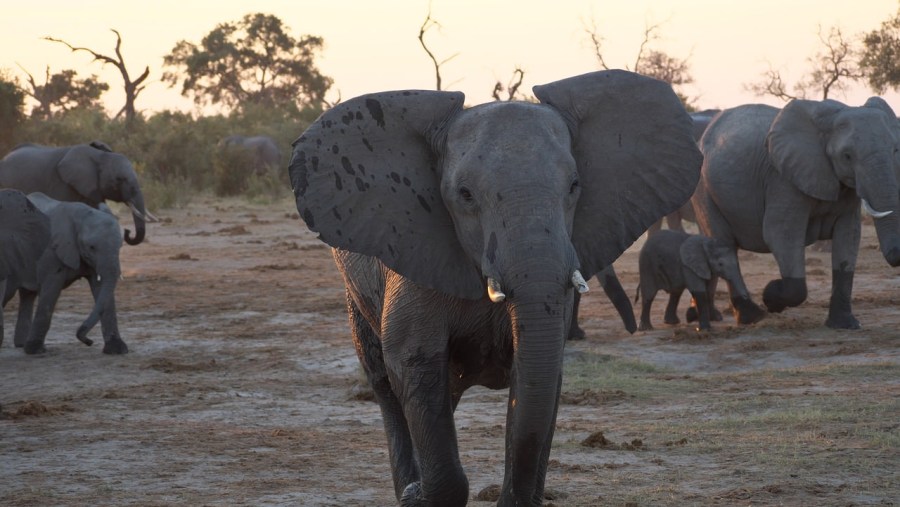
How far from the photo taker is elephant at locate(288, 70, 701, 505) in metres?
3.89

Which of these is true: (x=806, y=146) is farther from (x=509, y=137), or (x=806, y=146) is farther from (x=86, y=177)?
(x=86, y=177)

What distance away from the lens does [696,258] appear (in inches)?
433

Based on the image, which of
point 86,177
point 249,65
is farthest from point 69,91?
point 86,177

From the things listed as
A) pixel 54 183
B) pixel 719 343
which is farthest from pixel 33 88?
pixel 719 343

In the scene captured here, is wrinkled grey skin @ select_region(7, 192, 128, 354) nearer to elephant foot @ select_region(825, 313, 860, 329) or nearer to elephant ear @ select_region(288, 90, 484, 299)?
elephant foot @ select_region(825, 313, 860, 329)

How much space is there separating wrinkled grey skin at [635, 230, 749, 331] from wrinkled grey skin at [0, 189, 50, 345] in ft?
15.9

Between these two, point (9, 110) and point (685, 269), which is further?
point (9, 110)

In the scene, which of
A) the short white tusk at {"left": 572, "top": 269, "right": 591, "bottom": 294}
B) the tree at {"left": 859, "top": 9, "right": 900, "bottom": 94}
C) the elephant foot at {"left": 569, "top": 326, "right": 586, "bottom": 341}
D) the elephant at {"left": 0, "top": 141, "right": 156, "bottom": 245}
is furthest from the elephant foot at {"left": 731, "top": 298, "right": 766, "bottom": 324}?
the tree at {"left": 859, "top": 9, "right": 900, "bottom": 94}

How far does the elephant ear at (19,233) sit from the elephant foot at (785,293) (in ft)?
18.4

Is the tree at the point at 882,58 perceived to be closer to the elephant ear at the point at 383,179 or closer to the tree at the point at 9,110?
the tree at the point at 9,110

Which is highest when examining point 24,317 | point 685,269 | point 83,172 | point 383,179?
point 83,172

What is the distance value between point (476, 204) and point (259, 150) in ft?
94.4

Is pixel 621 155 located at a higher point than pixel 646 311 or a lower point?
higher

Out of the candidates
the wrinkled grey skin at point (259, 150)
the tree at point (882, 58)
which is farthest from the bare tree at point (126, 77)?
the tree at point (882, 58)
